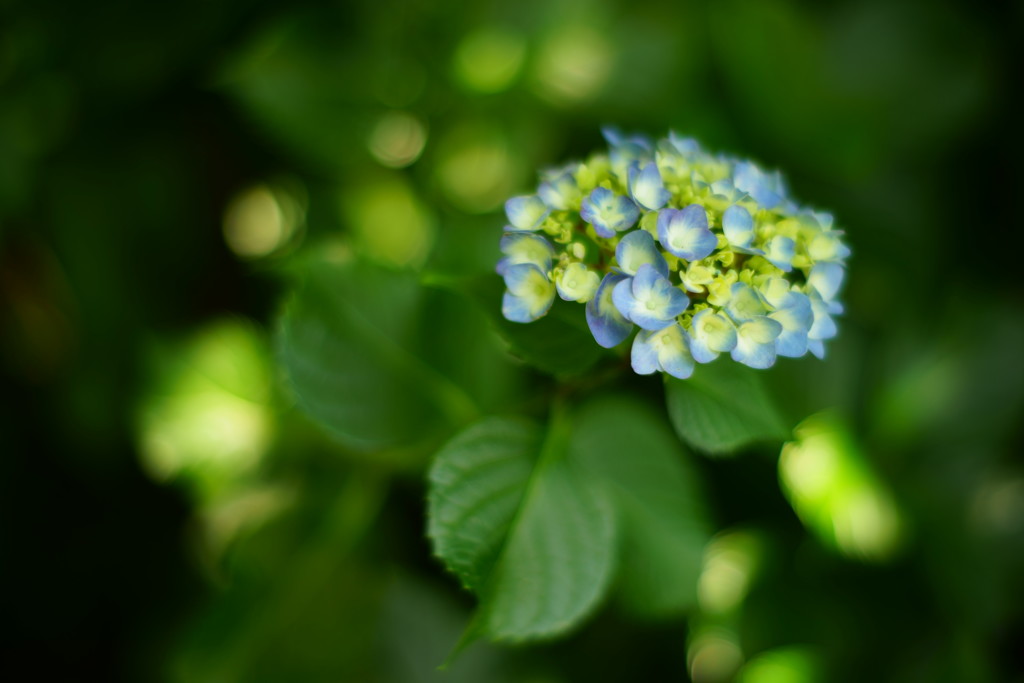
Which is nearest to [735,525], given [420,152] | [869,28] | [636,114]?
[636,114]

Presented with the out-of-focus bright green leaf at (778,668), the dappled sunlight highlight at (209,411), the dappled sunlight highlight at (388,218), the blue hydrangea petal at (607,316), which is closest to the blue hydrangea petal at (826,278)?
the blue hydrangea petal at (607,316)

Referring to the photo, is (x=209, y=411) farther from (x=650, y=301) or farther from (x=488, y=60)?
(x=650, y=301)

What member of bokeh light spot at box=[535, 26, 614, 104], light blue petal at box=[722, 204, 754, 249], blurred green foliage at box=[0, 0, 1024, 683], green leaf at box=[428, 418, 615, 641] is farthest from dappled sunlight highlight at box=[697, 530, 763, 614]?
bokeh light spot at box=[535, 26, 614, 104]

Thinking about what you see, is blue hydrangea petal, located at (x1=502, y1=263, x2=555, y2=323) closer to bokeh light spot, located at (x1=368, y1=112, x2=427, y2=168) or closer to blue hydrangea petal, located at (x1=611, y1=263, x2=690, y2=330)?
blue hydrangea petal, located at (x1=611, y1=263, x2=690, y2=330)

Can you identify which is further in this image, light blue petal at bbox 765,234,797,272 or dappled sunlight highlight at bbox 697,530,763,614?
dappled sunlight highlight at bbox 697,530,763,614

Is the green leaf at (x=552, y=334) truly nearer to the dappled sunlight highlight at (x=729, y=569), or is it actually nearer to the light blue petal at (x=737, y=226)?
the light blue petal at (x=737, y=226)

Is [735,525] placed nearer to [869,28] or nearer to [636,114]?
[636,114]
